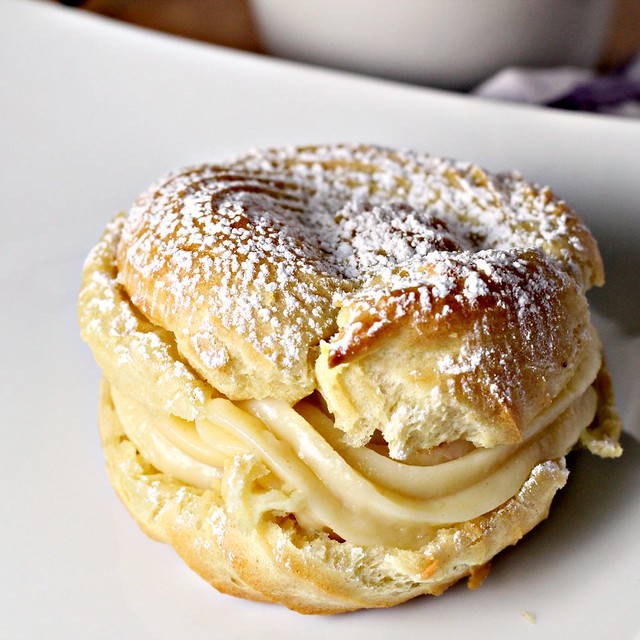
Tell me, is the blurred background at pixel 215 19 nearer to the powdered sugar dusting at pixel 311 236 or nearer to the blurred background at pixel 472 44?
the blurred background at pixel 472 44

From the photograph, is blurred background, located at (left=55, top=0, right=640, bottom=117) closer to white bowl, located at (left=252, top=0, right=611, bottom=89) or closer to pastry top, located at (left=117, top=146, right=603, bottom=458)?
white bowl, located at (left=252, top=0, right=611, bottom=89)

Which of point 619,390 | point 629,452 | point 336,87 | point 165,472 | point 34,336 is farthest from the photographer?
point 336,87

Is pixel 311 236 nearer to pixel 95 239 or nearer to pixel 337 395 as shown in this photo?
pixel 337 395

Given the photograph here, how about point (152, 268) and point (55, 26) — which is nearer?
point (152, 268)

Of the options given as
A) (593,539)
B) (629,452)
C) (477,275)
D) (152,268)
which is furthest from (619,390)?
(152,268)

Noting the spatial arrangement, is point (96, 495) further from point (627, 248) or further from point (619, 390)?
point (627, 248)

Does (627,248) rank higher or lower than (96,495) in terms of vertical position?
higher

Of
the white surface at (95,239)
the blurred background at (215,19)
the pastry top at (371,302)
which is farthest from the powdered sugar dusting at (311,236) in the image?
the blurred background at (215,19)
